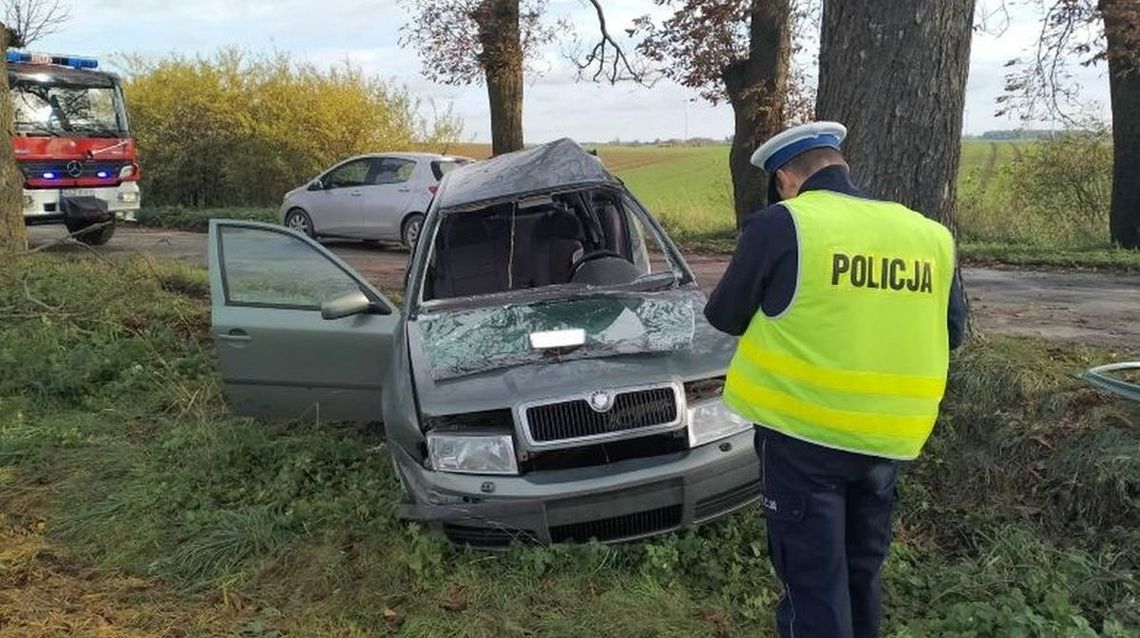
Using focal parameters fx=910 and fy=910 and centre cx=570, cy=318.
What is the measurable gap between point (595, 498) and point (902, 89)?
9.75ft

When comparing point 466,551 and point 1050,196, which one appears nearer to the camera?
point 466,551

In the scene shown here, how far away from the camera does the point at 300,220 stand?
15.7 metres

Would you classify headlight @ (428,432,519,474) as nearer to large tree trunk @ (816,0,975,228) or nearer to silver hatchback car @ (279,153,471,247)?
large tree trunk @ (816,0,975,228)

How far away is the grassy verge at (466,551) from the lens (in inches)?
137

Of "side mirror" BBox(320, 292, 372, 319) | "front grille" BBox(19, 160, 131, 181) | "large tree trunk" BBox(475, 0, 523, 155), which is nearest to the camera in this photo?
"side mirror" BBox(320, 292, 372, 319)

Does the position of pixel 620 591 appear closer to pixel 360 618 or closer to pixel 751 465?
pixel 751 465

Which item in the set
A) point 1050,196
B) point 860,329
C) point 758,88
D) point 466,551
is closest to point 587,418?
point 466,551

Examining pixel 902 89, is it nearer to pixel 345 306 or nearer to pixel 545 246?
pixel 545 246

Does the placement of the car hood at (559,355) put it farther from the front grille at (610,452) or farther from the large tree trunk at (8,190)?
the large tree trunk at (8,190)

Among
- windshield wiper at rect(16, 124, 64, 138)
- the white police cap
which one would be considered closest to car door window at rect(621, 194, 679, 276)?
the white police cap

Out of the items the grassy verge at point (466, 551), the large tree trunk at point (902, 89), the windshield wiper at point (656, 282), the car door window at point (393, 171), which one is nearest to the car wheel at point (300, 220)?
the car door window at point (393, 171)

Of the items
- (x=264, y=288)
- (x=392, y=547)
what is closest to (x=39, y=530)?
(x=264, y=288)

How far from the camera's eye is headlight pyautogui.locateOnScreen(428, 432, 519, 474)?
3602 mm

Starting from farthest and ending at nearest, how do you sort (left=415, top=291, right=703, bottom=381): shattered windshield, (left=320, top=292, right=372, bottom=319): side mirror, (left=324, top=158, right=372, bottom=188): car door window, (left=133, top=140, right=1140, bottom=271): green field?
(left=324, top=158, right=372, bottom=188): car door window, (left=133, top=140, right=1140, bottom=271): green field, (left=320, top=292, right=372, bottom=319): side mirror, (left=415, top=291, right=703, bottom=381): shattered windshield
